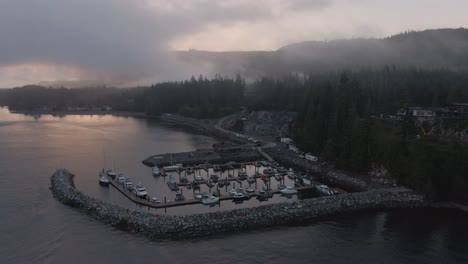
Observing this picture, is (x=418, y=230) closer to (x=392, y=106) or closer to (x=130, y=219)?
(x=130, y=219)

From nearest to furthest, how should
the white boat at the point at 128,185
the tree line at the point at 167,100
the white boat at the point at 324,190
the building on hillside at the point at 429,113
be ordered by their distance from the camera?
the white boat at the point at 324,190 < the white boat at the point at 128,185 < the building on hillside at the point at 429,113 < the tree line at the point at 167,100

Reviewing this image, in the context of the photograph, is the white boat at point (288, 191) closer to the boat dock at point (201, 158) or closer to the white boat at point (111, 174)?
the boat dock at point (201, 158)

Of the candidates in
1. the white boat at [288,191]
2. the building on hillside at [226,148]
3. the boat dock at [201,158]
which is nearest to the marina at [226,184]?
the white boat at [288,191]

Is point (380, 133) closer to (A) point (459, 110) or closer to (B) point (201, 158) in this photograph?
(A) point (459, 110)

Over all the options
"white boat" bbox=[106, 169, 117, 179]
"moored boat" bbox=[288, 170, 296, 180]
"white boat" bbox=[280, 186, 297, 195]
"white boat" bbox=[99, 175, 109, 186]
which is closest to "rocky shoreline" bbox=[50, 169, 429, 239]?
"white boat" bbox=[99, 175, 109, 186]

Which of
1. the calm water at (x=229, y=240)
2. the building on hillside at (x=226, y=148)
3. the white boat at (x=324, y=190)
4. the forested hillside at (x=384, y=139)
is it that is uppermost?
the forested hillside at (x=384, y=139)
